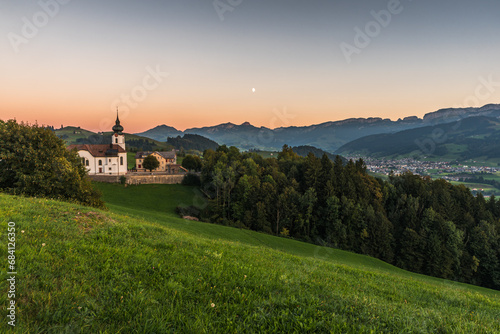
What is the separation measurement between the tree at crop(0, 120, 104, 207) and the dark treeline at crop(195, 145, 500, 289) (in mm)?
36720

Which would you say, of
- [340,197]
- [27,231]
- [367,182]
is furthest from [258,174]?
[27,231]

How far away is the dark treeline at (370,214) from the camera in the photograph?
1941 inches

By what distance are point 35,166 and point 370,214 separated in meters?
61.7

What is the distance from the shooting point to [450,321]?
216 inches

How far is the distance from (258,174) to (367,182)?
32633mm

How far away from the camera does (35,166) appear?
71.3ft

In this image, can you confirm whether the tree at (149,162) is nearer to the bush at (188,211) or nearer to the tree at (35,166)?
the bush at (188,211)

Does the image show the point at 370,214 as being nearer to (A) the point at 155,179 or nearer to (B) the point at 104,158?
(A) the point at 155,179

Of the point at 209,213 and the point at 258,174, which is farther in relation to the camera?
the point at 258,174

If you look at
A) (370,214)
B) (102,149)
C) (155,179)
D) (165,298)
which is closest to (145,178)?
(155,179)

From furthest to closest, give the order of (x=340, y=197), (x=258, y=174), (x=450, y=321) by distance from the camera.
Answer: (x=258, y=174) < (x=340, y=197) < (x=450, y=321)

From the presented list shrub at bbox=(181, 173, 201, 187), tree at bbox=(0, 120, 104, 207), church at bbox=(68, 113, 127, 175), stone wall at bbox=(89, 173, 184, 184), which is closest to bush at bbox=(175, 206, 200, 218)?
shrub at bbox=(181, 173, 201, 187)

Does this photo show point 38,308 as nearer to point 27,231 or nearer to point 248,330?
point 248,330

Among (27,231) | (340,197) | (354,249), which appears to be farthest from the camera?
(340,197)
